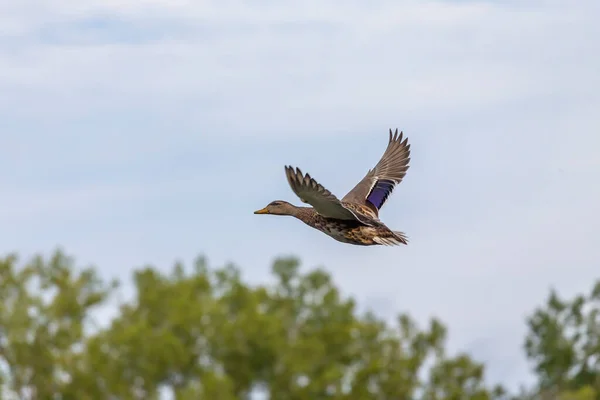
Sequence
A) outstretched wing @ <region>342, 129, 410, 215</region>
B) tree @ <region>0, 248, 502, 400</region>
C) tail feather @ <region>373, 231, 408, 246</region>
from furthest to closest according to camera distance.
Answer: outstretched wing @ <region>342, 129, 410, 215</region> < tail feather @ <region>373, 231, 408, 246</region> < tree @ <region>0, 248, 502, 400</region>

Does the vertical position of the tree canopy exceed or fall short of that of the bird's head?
it falls short

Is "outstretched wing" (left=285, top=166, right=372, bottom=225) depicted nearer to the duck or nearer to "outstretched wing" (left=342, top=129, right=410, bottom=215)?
the duck

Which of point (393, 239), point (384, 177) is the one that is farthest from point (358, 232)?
point (384, 177)

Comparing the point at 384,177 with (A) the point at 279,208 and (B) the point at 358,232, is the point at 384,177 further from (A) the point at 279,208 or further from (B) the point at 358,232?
(B) the point at 358,232

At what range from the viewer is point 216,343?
1014 inches

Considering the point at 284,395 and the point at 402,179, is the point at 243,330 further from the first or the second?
the point at 402,179

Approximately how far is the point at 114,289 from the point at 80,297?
0.59 m

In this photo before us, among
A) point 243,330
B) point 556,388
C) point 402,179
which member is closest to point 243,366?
point 243,330

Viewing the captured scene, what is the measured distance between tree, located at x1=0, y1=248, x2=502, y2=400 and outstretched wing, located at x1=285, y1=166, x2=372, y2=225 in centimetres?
322

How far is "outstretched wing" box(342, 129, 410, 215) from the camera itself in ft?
118

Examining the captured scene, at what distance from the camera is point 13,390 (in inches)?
1053

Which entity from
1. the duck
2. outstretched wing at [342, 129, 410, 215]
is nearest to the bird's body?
the duck

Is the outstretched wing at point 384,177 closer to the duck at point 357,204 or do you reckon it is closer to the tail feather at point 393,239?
the duck at point 357,204

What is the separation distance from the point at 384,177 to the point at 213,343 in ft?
39.5
